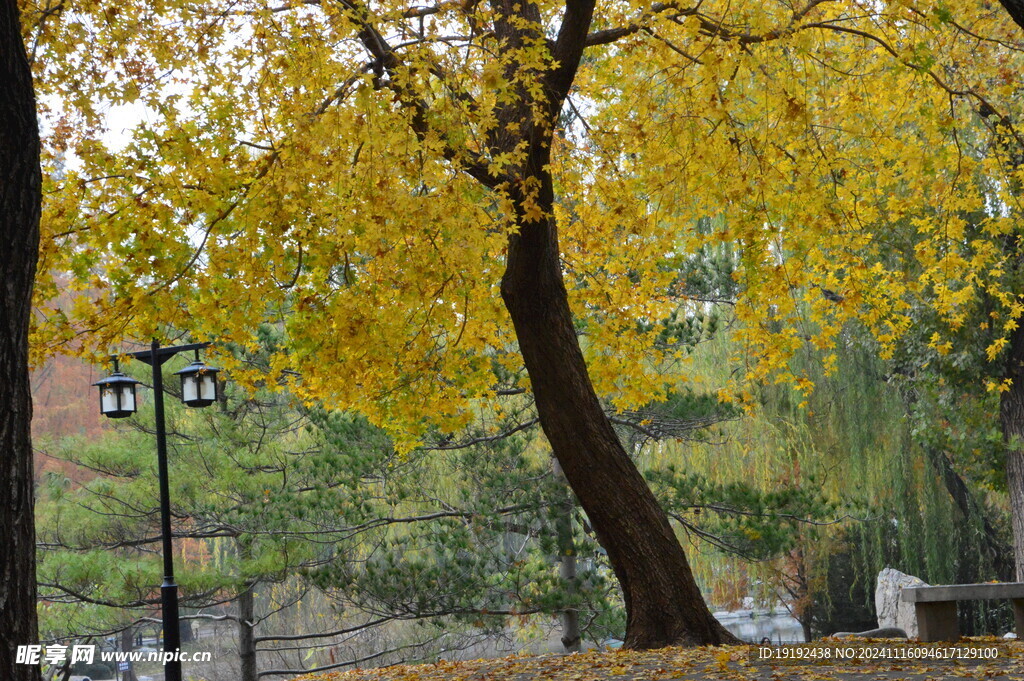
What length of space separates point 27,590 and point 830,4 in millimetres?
6269

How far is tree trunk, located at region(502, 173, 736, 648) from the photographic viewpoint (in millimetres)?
6516

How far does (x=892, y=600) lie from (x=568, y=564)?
6.08m

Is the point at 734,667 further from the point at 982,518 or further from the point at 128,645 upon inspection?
the point at 128,645

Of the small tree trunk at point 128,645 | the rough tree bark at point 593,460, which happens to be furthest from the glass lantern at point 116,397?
the small tree trunk at point 128,645

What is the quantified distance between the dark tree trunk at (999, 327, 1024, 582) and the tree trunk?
614 centimetres

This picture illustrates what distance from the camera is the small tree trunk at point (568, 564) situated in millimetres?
10812

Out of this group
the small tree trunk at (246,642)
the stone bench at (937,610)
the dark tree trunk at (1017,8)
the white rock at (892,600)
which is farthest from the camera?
the white rock at (892,600)

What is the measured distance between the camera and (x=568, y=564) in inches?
448

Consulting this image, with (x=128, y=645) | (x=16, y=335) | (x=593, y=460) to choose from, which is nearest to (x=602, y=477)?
(x=593, y=460)

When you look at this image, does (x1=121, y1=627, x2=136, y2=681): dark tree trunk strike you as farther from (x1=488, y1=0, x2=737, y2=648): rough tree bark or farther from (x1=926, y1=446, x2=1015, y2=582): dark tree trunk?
(x1=926, y1=446, x2=1015, y2=582): dark tree trunk

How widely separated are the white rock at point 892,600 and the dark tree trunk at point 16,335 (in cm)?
1355

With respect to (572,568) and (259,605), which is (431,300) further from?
(259,605)

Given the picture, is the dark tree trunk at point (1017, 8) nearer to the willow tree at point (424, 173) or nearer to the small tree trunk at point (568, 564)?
the willow tree at point (424, 173)

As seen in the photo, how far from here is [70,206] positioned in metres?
5.76
